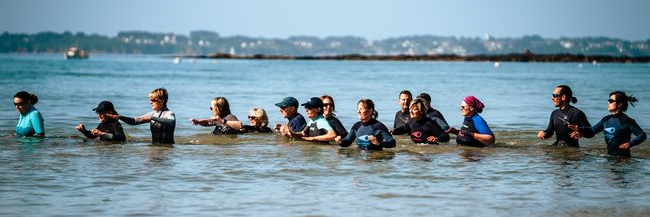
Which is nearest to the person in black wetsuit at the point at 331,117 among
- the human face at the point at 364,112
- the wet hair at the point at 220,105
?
the human face at the point at 364,112

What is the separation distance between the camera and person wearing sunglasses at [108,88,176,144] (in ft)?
56.7

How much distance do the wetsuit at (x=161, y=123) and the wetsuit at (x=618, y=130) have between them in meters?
7.97

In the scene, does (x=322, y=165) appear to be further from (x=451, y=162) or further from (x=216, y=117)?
(x=216, y=117)

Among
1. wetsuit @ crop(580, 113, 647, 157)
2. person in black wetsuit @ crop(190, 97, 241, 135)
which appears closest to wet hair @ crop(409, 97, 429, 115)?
wetsuit @ crop(580, 113, 647, 157)

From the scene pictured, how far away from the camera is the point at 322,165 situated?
1592 cm

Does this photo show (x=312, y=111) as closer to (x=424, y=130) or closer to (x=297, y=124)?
(x=297, y=124)

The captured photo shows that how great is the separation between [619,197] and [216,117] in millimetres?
10277

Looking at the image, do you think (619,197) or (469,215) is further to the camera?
(619,197)

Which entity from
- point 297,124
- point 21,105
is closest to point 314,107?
point 297,124

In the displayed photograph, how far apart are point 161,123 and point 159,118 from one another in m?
0.30

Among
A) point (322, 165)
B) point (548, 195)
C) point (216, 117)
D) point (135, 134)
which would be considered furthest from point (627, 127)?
point (135, 134)

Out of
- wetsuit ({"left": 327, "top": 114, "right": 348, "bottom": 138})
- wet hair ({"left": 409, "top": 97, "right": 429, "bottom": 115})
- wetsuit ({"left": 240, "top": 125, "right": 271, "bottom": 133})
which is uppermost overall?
wet hair ({"left": 409, "top": 97, "right": 429, "bottom": 115})

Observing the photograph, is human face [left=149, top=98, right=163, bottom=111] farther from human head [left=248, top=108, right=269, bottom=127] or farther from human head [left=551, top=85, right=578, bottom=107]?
human head [left=551, top=85, right=578, bottom=107]

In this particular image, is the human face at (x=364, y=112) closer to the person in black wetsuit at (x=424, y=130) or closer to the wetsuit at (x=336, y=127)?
the wetsuit at (x=336, y=127)
